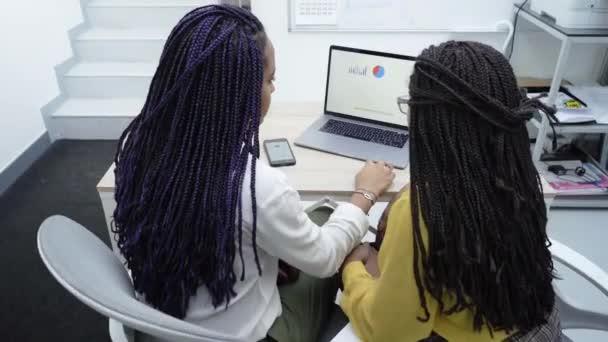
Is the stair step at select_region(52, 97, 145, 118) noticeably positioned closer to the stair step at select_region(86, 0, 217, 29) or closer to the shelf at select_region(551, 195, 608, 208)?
the stair step at select_region(86, 0, 217, 29)

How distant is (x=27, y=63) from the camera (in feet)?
9.14

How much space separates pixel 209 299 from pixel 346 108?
0.95 meters

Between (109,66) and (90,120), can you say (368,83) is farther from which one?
(109,66)

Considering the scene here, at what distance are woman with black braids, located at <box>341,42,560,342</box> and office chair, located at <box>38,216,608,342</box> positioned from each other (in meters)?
0.22

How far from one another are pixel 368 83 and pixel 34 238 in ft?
5.56

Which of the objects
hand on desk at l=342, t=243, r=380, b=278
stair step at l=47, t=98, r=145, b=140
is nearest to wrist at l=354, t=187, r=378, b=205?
hand on desk at l=342, t=243, r=380, b=278

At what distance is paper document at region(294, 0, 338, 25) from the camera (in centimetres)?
238

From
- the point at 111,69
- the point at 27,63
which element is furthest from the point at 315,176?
the point at 111,69

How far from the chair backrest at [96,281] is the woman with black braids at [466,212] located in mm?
320

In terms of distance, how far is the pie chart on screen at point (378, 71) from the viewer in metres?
1.59

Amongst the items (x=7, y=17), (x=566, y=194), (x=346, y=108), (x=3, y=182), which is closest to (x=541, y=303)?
(x=346, y=108)

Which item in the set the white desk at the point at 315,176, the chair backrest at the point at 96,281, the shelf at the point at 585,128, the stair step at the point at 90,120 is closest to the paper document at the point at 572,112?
the shelf at the point at 585,128

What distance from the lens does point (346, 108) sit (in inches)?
66.5

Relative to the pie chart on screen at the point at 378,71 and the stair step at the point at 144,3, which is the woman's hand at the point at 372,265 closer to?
the pie chart on screen at the point at 378,71
